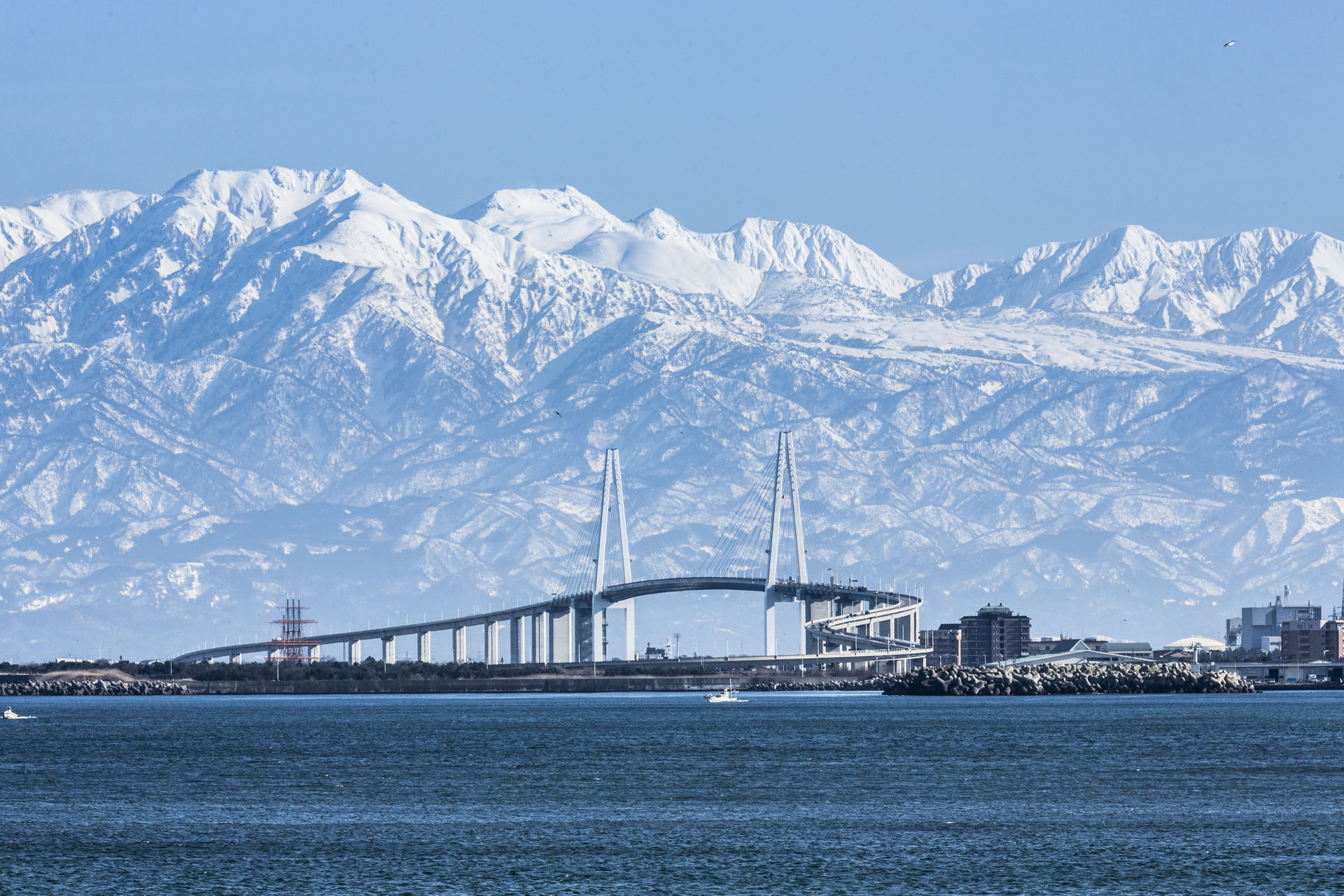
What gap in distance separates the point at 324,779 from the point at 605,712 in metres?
61.3

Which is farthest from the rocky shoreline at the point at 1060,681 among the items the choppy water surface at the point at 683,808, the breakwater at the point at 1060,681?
the choppy water surface at the point at 683,808

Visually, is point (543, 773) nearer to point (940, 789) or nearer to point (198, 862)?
point (940, 789)

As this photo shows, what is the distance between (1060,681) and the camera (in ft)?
583

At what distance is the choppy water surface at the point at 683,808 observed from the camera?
177ft

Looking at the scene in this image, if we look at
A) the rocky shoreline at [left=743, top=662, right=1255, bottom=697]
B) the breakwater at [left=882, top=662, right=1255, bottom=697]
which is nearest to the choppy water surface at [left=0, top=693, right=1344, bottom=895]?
the rocky shoreline at [left=743, top=662, right=1255, bottom=697]

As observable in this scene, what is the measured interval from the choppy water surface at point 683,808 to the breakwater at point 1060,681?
5373 cm

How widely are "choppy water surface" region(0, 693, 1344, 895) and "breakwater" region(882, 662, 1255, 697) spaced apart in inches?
2115

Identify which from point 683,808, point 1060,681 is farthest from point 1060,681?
point 683,808

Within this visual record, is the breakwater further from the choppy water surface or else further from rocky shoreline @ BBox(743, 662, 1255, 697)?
the choppy water surface

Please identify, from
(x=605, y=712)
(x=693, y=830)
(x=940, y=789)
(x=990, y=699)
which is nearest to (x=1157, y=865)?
(x=693, y=830)

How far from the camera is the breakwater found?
172875mm

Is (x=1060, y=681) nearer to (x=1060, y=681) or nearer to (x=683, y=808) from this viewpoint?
(x=1060, y=681)

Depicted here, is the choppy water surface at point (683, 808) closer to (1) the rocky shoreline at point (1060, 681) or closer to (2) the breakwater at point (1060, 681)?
(1) the rocky shoreline at point (1060, 681)

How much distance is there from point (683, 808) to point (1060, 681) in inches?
4466
